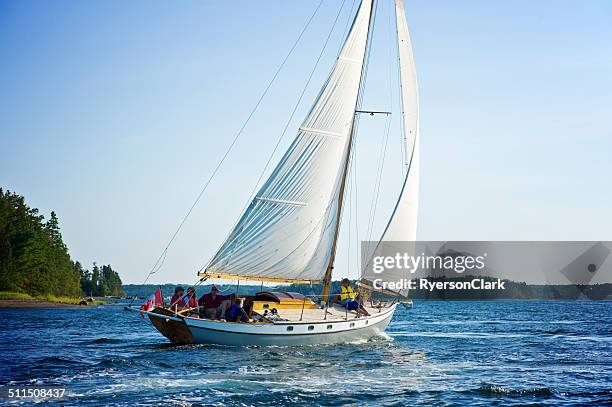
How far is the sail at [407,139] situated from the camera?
3753cm

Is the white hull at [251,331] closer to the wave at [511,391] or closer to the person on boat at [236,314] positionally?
the person on boat at [236,314]

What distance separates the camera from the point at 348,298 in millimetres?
36344

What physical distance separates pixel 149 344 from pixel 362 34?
18.9 metres

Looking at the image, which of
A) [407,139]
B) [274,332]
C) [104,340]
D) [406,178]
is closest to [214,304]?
[274,332]

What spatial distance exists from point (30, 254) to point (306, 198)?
7338 centimetres

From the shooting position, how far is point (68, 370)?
2547cm

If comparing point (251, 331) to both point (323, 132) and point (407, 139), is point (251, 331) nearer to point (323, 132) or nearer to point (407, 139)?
point (323, 132)

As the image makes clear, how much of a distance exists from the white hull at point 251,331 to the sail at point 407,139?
21.8 feet

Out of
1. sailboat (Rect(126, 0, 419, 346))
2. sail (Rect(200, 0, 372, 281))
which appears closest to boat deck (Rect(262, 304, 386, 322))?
sailboat (Rect(126, 0, 419, 346))

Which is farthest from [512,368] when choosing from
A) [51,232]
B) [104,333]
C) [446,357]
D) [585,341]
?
[51,232]

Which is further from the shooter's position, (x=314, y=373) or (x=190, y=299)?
(x=190, y=299)

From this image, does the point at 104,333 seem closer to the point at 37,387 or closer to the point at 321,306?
the point at 321,306

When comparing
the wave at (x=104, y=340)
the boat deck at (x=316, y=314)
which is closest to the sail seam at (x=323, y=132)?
the boat deck at (x=316, y=314)

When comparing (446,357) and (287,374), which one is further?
(446,357)
